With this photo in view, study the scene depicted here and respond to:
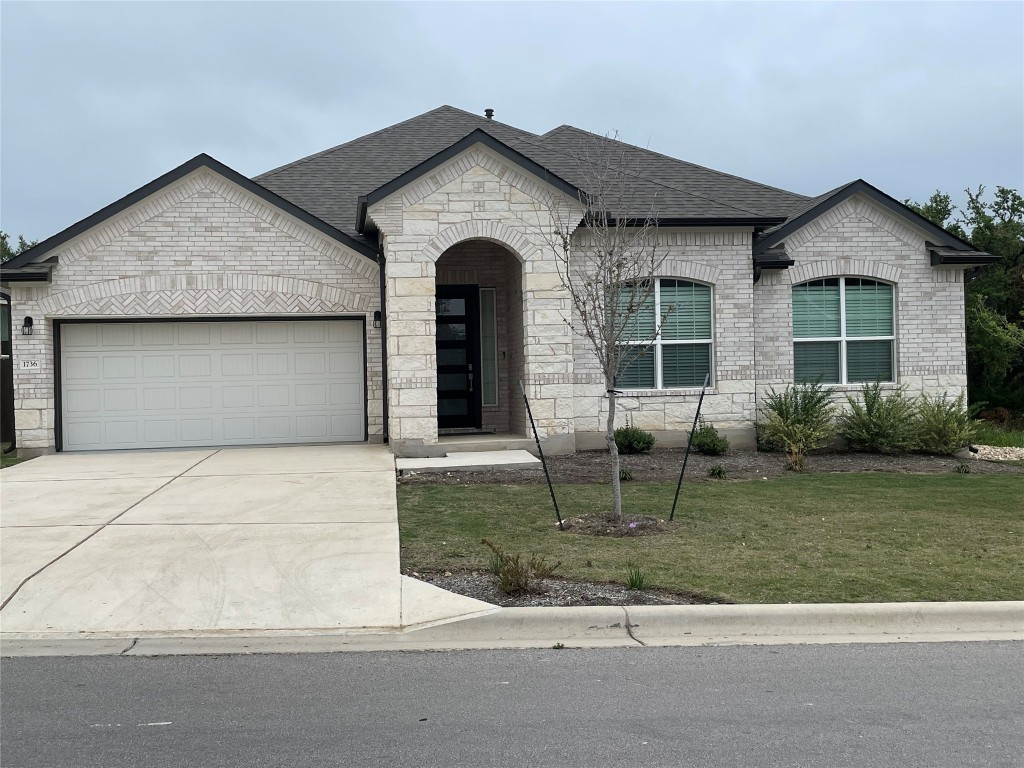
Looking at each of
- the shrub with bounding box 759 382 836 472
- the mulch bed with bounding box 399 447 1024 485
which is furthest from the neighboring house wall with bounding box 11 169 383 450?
the shrub with bounding box 759 382 836 472

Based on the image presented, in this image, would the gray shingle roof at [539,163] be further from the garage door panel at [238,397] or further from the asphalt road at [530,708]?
the asphalt road at [530,708]

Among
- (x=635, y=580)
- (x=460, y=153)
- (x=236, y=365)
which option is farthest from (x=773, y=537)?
(x=236, y=365)

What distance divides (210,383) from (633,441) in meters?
7.44

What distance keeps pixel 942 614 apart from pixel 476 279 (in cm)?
1208

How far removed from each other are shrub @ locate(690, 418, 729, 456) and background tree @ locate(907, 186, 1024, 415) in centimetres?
1149

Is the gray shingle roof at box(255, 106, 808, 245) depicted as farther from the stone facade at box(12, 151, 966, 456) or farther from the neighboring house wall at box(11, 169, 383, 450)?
the neighboring house wall at box(11, 169, 383, 450)

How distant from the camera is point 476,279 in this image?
17.7 metres

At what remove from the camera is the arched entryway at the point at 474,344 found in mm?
17656

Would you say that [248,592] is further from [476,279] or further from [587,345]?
[476,279]

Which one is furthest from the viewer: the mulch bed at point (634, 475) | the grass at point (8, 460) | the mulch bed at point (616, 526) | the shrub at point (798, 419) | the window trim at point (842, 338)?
the window trim at point (842, 338)

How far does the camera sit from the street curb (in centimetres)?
649

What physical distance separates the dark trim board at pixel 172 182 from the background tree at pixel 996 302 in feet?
54.0

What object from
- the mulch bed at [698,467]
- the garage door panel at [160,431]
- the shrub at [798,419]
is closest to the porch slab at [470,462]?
the mulch bed at [698,467]

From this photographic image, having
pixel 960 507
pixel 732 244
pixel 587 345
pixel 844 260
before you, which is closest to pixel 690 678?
pixel 960 507
